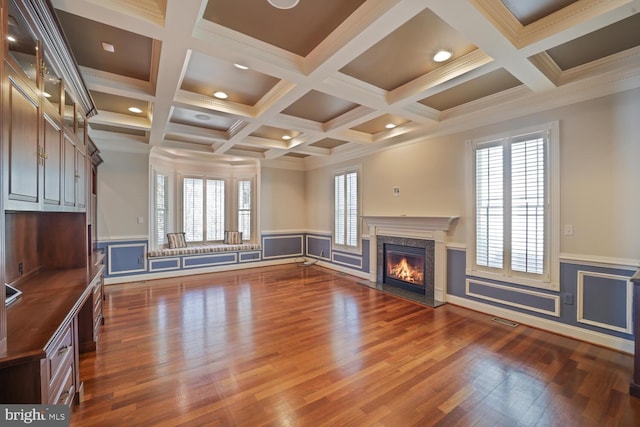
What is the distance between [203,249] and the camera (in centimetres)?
643

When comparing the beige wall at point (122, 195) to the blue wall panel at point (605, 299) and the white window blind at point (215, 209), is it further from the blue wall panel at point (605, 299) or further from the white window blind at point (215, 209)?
the blue wall panel at point (605, 299)

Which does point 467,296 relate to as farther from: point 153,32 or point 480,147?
point 153,32

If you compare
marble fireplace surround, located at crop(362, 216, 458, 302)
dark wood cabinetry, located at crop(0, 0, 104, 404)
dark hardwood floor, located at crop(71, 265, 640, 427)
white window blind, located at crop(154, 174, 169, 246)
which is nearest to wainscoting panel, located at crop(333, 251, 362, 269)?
marble fireplace surround, located at crop(362, 216, 458, 302)

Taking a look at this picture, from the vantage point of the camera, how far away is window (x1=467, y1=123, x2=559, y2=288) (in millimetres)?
3287

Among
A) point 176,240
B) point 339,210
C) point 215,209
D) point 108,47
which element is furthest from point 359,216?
point 108,47

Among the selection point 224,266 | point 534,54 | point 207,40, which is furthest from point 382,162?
point 224,266

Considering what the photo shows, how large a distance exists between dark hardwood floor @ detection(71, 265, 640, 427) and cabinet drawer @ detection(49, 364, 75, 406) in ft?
0.64

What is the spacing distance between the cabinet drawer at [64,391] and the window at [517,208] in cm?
446

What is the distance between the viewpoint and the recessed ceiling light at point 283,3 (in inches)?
77.9

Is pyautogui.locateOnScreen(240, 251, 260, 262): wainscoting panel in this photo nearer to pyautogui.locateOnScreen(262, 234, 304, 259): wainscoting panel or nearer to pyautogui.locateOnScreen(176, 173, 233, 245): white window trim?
pyautogui.locateOnScreen(262, 234, 304, 259): wainscoting panel

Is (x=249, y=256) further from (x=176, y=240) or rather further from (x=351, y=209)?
(x=351, y=209)

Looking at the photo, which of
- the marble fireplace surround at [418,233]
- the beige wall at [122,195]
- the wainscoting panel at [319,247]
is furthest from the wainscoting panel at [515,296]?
the beige wall at [122,195]

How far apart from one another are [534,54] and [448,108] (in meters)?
1.64

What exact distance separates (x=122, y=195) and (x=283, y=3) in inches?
204
